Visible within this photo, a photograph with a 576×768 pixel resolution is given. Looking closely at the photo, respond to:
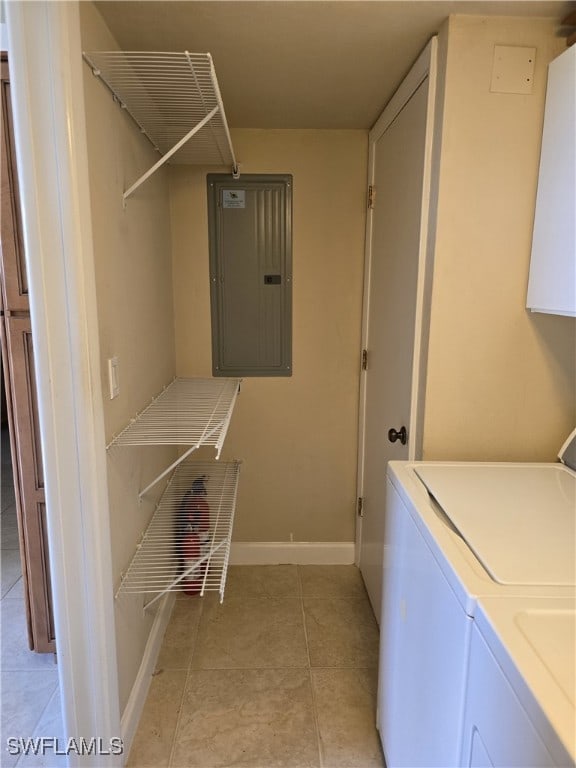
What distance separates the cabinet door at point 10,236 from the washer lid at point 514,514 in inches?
54.6

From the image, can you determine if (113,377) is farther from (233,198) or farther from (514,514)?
(233,198)

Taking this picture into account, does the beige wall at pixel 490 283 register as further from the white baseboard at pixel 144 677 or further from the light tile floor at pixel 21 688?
the light tile floor at pixel 21 688

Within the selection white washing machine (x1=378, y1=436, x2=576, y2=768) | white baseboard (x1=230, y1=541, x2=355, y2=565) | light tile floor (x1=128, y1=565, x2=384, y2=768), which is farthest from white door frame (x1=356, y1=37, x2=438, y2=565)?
white baseboard (x1=230, y1=541, x2=355, y2=565)

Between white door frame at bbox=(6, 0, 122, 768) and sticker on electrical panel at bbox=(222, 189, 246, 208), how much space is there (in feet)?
3.70

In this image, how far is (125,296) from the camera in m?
1.50

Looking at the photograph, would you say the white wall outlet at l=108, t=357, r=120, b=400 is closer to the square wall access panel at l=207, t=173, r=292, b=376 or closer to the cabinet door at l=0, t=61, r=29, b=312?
the cabinet door at l=0, t=61, r=29, b=312

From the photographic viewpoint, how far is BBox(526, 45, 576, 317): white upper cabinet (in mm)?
1213

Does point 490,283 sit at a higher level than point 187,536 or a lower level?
higher

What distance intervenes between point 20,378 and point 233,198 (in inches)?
48.7

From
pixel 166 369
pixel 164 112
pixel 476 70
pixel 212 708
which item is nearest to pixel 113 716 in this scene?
pixel 212 708

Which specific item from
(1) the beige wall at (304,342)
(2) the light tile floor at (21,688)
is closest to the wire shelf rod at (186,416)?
(1) the beige wall at (304,342)
